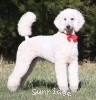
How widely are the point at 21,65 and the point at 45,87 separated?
25.6 inches

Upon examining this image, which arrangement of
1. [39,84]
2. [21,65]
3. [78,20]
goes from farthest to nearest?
[39,84] < [21,65] < [78,20]

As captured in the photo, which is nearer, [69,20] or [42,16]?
[69,20]

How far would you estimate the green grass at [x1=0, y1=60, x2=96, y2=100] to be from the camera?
632cm

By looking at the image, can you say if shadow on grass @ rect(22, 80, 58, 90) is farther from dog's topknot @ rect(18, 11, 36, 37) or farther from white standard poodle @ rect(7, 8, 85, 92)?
dog's topknot @ rect(18, 11, 36, 37)

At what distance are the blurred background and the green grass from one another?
3.36ft

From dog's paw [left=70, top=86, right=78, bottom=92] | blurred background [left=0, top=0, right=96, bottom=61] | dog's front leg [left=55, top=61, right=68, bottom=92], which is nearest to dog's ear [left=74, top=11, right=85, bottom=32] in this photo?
dog's front leg [left=55, top=61, right=68, bottom=92]

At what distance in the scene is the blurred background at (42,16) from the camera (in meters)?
9.78

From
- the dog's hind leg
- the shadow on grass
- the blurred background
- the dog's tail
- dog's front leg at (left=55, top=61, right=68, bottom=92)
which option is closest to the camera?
dog's front leg at (left=55, top=61, right=68, bottom=92)

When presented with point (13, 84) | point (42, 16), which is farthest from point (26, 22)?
point (42, 16)

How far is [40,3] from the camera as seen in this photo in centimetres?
993

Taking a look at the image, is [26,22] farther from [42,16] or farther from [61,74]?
[42,16]

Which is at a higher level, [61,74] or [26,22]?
[26,22]

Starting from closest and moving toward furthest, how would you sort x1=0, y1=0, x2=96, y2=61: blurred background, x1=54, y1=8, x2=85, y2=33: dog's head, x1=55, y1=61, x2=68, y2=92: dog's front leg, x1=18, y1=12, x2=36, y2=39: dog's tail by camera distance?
1. x1=55, y1=61, x2=68, y2=92: dog's front leg
2. x1=54, y1=8, x2=85, y2=33: dog's head
3. x1=18, y1=12, x2=36, y2=39: dog's tail
4. x1=0, y1=0, x2=96, y2=61: blurred background

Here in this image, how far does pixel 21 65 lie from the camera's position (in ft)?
21.9
